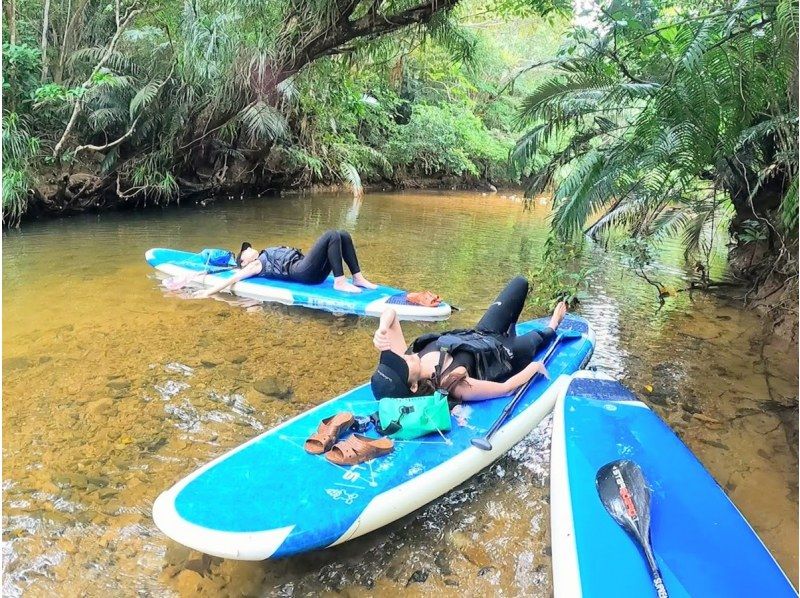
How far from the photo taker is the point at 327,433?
265 centimetres

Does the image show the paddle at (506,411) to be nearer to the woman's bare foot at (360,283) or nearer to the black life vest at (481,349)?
the black life vest at (481,349)

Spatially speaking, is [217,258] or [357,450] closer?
[357,450]

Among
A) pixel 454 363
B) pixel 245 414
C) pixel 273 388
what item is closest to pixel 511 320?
pixel 454 363

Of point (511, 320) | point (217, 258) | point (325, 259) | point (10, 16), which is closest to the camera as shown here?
point (511, 320)

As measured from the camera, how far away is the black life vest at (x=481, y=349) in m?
3.31

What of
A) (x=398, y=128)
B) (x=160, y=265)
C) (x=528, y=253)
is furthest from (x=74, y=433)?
(x=398, y=128)

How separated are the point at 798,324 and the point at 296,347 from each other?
13.8ft

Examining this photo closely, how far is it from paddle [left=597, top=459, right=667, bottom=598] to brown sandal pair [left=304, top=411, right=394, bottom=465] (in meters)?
0.99

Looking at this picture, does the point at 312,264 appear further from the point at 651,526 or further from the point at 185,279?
the point at 651,526

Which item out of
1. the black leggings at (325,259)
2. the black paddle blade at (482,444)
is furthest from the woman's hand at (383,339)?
the black leggings at (325,259)

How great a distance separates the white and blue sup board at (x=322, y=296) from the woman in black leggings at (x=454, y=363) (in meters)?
1.47

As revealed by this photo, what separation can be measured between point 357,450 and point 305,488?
0.32 meters

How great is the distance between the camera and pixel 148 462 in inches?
116

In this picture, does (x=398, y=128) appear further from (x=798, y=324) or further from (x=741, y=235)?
(x=798, y=324)
